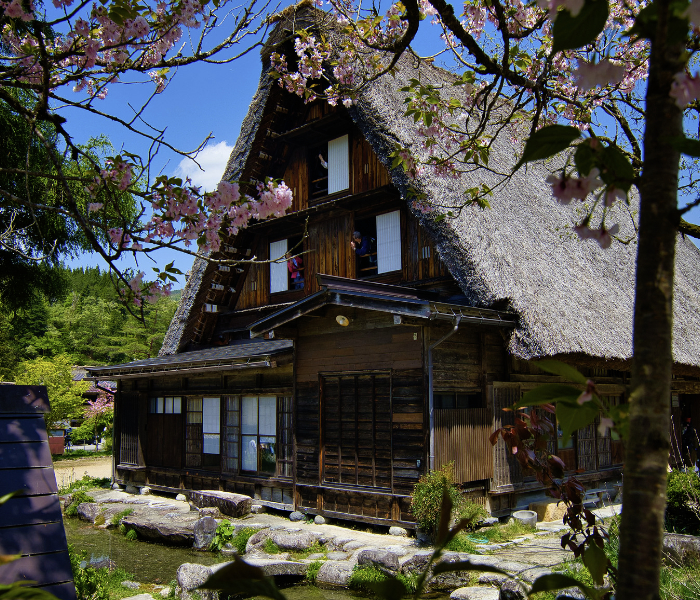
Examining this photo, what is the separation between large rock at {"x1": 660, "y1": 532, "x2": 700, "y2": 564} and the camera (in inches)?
220

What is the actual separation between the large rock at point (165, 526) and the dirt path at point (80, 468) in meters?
5.56

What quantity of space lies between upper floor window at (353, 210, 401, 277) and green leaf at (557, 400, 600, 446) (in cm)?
1004

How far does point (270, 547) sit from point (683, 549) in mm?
5056

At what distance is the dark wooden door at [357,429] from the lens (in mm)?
8922

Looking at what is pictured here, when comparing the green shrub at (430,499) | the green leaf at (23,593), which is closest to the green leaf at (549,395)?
the green leaf at (23,593)

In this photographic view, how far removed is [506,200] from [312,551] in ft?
23.6

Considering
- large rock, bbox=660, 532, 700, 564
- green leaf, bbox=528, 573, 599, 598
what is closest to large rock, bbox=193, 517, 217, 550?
large rock, bbox=660, 532, 700, 564

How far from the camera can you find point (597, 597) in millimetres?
1225

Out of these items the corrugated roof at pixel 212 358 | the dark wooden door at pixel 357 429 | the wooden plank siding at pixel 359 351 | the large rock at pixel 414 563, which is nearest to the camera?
the large rock at pixel 414 563

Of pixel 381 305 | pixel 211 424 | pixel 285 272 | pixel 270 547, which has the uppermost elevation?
pixel 285 272

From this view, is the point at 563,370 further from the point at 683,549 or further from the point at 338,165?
the point at 338,165

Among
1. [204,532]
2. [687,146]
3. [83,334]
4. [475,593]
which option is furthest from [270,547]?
A: [83,334]

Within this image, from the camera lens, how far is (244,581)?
2.61 ft

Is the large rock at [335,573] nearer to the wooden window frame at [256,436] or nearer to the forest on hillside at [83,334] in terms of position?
the wooden window frame at [256,436]
